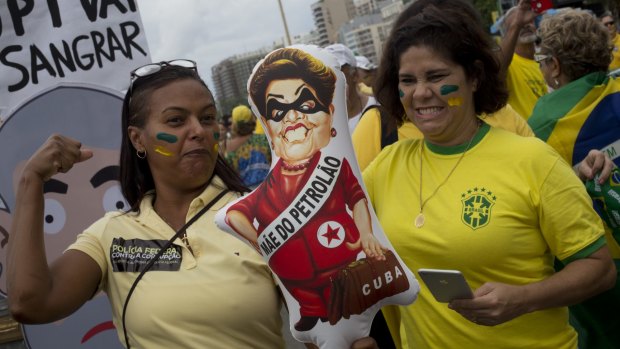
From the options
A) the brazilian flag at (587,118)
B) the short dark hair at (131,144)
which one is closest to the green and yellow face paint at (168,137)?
the short dark hair at (131,144)

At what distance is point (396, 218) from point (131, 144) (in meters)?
0.94

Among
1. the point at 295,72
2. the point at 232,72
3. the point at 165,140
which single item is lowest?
the point at 232,72

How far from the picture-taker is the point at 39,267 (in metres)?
2.07

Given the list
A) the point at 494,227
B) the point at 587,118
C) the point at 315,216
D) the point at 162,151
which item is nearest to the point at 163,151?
the point at 162,151

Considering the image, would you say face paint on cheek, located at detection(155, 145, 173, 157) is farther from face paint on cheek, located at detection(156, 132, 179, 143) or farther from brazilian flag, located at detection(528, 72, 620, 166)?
brazilian flag, located at detection(528, 72, 620, 166)

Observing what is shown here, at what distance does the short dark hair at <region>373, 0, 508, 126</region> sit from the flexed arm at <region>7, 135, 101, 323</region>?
43.8 inches

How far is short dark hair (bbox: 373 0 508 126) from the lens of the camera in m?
2.12

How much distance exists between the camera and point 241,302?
2.05 meters

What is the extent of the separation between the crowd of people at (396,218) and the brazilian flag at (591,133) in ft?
3.14

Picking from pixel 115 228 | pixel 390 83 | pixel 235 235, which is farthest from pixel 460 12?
pixel 115 228

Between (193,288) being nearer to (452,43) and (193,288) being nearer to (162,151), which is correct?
(162,151)

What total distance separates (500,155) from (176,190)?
3.43 ft

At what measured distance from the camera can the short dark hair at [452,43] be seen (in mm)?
2119

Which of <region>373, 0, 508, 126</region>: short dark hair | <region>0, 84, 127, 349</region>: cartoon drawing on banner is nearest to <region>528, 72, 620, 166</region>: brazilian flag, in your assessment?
<region>373, 0, 508, 126</region>: short dark hair
